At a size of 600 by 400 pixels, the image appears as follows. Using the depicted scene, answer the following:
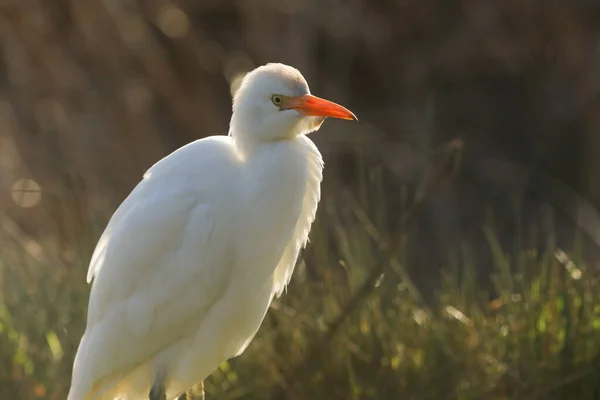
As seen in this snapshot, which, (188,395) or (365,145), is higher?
(188,395)

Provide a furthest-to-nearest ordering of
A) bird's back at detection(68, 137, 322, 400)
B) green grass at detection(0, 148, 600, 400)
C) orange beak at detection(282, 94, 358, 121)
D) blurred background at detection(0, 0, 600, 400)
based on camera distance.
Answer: blurred background at detection(0, 0, 600, 400) → green grass at detection(0, 148, 600, 400) → bird's back at detection(68, 137, 322, 400) → orange beak at detection(282, 94, 358, 121)

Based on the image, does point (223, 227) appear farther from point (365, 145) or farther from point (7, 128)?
point (7, 128)

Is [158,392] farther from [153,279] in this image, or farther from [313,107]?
[313,107]

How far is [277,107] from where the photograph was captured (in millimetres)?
2584

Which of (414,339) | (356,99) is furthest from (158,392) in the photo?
(356,99)

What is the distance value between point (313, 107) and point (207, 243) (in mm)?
463

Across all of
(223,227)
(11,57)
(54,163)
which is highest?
(223,227)

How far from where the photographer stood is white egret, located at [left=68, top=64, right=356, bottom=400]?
2629 mm

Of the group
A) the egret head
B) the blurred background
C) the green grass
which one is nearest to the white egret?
the egret head

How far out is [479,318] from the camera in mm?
3330

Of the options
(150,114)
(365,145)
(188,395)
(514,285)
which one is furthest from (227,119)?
(188,395)

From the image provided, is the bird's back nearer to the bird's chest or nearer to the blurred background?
the bird's chest

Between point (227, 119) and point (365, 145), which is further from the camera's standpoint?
point (227, 119)

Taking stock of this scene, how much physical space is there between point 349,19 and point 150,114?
1643 mm
